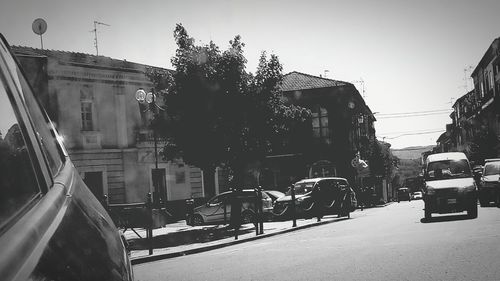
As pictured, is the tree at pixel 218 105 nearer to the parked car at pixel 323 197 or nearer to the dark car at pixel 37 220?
the parked car at pixel 323 197

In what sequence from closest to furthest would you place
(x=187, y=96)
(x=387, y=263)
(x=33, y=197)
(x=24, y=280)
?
1. (x=24, y=280)
2. (x=33, y=197)
3. (x=387, y=263)
4. (x=187, y=96)

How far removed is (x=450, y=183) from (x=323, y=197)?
959 centimetres

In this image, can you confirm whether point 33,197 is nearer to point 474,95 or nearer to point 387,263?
point 387,263

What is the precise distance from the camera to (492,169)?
23828 mm

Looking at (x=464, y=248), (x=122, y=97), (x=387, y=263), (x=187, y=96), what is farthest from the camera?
(x=122, y=97)

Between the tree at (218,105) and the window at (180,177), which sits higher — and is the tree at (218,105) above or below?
above

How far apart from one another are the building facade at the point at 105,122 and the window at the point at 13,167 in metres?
27.3

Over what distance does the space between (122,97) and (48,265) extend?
3206cm

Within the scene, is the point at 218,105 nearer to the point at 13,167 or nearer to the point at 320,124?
the point at 13,167

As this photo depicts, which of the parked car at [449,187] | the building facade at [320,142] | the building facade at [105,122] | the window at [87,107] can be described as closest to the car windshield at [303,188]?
the building facade at [105,122]

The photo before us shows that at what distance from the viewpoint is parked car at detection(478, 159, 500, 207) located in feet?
75.0

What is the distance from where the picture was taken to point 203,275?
807 centimetres

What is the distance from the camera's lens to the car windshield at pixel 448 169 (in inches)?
680

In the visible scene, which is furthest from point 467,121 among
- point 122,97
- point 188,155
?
point 188,155
